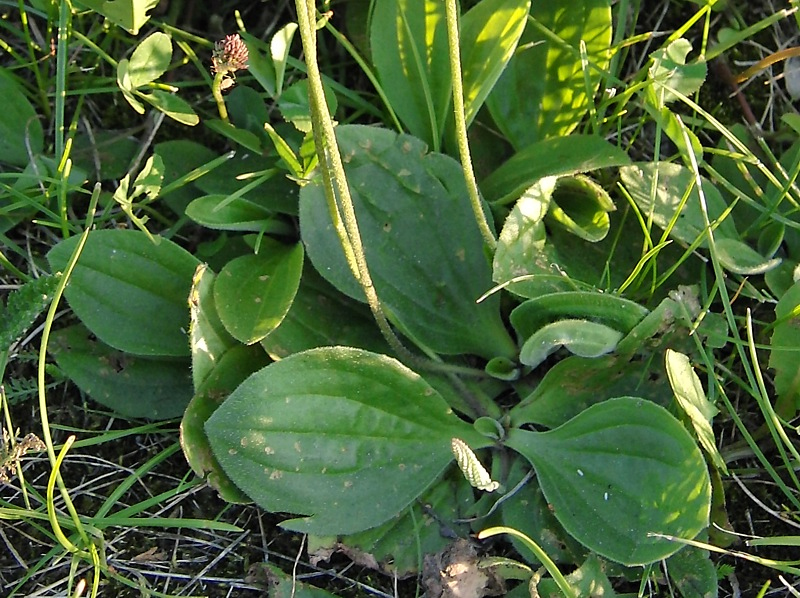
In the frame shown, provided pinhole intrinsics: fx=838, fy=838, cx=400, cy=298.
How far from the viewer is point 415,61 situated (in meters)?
1.73

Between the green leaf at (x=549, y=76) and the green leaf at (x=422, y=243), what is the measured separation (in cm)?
23

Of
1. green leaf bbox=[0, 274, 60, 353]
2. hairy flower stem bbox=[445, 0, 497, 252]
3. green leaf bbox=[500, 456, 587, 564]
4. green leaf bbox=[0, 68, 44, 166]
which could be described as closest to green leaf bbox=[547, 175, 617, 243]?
hairy flower stem bbox=[445, 0, 497, 252]

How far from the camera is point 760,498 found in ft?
5.15

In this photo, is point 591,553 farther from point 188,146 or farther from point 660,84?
point 188,146

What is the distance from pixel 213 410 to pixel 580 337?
26.0 inches

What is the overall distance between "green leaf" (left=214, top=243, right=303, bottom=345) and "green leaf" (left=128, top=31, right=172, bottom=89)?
1.23ft

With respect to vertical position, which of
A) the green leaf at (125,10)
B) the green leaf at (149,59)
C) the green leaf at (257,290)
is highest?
the green leaf at (125,10)

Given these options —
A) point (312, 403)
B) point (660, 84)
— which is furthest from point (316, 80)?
point (660, 84)

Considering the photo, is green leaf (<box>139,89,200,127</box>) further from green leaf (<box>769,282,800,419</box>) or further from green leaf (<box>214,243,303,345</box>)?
green leaf (<box>769,282,800,419</box>)

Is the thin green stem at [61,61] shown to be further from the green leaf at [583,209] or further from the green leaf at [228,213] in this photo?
the green leaf at [583,209]

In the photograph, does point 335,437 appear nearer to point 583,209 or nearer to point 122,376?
point 122,376

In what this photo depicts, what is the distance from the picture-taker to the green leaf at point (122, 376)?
5.29 feet

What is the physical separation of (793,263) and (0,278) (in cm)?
160

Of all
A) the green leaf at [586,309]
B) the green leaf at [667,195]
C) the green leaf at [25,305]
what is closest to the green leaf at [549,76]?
the green leaf at [667,195]
